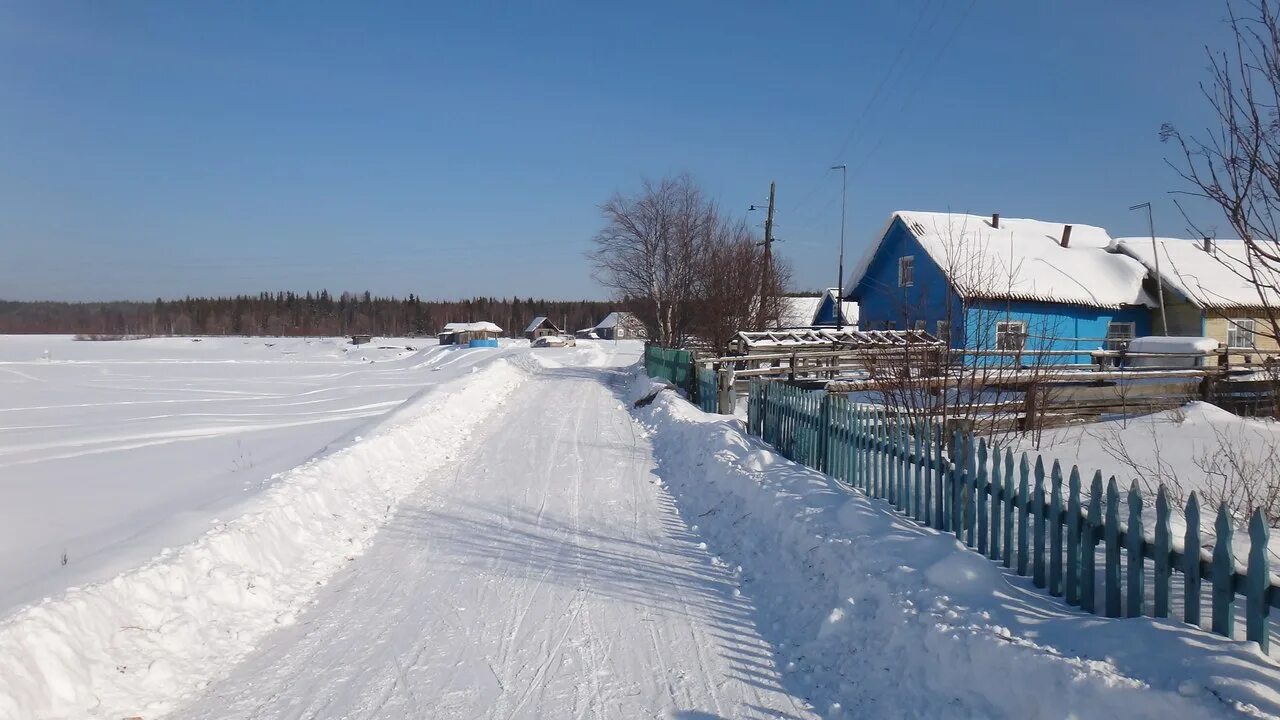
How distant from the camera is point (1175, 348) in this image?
20.0m

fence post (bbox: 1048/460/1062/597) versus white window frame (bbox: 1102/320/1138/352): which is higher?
white window frame (bbox: 1102/320/1138/352)

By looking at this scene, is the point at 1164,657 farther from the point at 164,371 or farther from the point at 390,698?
the point at 164,371

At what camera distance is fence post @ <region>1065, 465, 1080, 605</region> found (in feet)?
16.1

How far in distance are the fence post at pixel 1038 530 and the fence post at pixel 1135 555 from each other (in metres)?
0.79

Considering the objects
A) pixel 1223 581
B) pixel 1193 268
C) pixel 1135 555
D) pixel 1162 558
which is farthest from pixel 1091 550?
pixel 1193 268

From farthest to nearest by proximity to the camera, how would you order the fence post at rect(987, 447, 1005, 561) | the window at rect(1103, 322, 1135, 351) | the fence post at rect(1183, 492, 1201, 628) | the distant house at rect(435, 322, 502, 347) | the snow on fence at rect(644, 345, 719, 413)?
the distant house at rect(435, 322, 502, 347), the window at rect(1103, 322, 1135, 351), the snow on fence at rect(644, 345, 719, 413), the fence post at rect(987, 447, 1005, 561), the fence post at rect(1183, 492, 1201, 628)

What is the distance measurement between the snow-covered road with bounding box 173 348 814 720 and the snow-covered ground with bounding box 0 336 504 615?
1743 millimetres

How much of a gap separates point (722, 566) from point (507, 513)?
9.95 ft

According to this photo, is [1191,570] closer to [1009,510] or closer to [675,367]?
[1009,510]

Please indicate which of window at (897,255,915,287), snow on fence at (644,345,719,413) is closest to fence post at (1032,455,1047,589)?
window at (897,255,915,287)

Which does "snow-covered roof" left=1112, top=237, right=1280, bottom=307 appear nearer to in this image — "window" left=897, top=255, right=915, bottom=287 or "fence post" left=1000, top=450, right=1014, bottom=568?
"window" left=897, top=255, right=915, bottom=287

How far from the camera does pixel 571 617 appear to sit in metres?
5.58

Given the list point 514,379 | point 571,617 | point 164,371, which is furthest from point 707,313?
point 164,371

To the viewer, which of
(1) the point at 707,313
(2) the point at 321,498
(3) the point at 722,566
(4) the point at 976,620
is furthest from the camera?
(1) the point at 707,313
